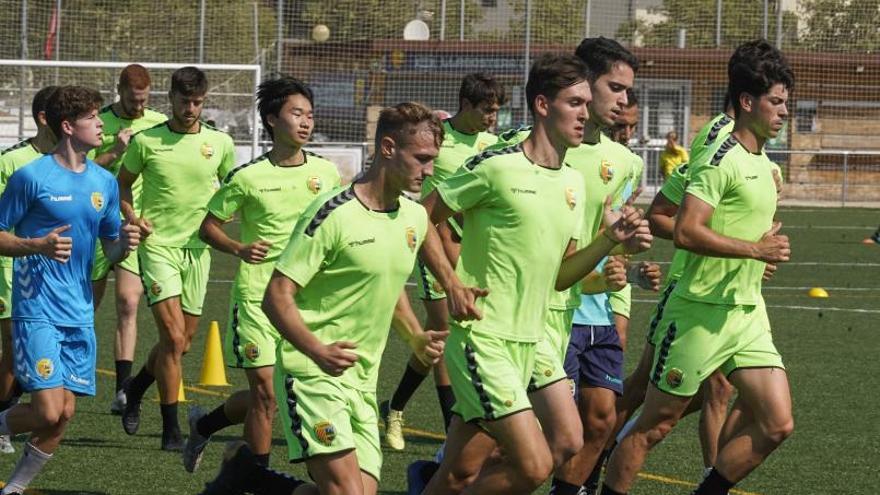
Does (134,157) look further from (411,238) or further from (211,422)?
(411,238)

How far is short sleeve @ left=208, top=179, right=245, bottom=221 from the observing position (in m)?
9.09

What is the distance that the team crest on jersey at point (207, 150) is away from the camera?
11.0 meters

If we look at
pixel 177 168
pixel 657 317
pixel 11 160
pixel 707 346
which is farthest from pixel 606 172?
pixel 11 160

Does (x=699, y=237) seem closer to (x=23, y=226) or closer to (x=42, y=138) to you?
(x=23, y=226)

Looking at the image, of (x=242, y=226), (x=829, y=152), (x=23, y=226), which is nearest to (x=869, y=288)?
(x=242, y=226)

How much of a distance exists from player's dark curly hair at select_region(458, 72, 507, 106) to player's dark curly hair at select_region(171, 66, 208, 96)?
1652 mm

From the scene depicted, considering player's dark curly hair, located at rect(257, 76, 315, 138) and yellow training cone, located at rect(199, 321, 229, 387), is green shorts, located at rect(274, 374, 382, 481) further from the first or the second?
yellow training cone, located at rect(199, 321, 229, 387)

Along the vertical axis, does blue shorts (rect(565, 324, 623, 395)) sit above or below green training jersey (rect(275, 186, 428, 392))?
below

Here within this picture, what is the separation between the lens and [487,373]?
268 inches

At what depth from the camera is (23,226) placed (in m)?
8.12

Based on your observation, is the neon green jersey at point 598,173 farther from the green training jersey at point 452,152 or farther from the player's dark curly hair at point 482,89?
the green training jersey at point 452,152

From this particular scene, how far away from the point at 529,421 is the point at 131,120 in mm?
6058

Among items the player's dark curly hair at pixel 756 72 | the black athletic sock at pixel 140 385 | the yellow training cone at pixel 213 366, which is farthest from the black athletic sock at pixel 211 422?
the yellow training cone at pixel 213 366

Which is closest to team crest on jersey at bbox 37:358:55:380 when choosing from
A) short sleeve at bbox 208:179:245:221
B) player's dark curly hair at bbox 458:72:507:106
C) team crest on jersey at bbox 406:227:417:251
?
short sleeve at bbox 208:179:245:221
